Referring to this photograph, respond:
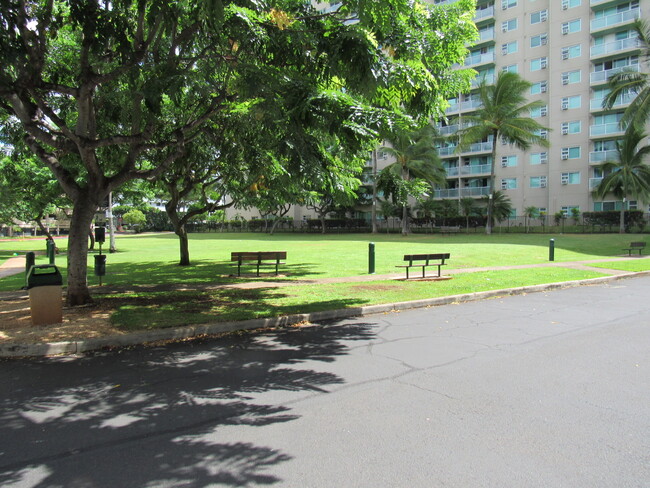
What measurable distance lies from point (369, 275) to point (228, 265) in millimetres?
7032

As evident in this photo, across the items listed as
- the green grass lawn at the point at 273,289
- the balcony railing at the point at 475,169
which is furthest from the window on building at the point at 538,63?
the green grass lawn at the point at 273,289

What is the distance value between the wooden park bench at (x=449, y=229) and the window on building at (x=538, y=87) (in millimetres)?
16308

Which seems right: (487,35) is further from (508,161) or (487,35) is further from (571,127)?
(571,127)

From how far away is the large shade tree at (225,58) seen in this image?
648 centimetres

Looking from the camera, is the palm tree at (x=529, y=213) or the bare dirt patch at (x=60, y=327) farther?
the palm tree at (x=529, y=213)

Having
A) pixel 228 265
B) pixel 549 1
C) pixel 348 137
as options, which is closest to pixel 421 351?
pixel 348 137

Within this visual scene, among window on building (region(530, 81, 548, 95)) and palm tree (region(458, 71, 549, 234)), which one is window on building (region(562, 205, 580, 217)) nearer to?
palm tree (region(458, 71, 549, 234))

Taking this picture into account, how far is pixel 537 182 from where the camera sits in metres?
47.2

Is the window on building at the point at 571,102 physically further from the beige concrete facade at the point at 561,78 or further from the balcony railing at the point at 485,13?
the balcony railing at the point at 485,13

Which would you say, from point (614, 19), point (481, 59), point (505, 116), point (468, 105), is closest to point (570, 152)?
point (505, 116)

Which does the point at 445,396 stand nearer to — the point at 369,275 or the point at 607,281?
the point at 369,275

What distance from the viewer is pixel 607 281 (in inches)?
530

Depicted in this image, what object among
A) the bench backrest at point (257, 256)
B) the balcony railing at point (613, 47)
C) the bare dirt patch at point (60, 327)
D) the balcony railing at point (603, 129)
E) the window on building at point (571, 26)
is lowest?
the bare dirt patch at point (60, 327)

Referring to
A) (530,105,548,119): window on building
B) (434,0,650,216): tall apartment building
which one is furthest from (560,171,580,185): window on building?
(530,105,548,119): window on building
